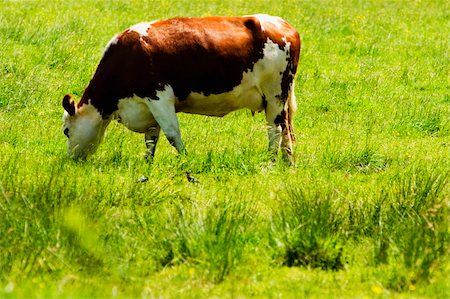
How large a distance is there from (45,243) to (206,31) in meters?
5.21

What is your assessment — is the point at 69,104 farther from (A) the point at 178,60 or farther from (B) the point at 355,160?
(B) the point at 355,160

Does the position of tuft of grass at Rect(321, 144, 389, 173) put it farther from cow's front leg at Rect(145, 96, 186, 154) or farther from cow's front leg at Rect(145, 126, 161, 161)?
cow's front leg at Rect(145, 126, 161, 161)

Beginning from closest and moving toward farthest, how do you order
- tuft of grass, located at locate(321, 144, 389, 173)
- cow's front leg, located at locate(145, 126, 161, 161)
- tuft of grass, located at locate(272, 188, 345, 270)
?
tuft of grass, located at locate(272, 188, 345, 270)
tuft of grass, located at locate(321, 144, 389, 173)
cow's front leg, located at locate(145, 126, 161, 161)

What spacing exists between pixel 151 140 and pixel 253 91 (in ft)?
4.88

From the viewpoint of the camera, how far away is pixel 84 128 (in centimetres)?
1231

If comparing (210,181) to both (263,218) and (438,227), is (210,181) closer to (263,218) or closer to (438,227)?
(263,218)

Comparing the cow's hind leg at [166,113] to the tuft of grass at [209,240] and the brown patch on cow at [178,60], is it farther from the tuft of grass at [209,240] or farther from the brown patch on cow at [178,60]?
the tuft of grass at [209,240]

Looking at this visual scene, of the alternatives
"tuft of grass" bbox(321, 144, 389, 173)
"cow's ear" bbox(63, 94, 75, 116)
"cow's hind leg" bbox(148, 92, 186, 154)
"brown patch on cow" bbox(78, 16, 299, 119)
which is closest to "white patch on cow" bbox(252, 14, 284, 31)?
"brown patch on cow" bbox(78, 16, 299, 119)

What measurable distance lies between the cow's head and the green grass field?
8.5 inches

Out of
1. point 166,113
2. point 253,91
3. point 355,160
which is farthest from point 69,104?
point 355,160

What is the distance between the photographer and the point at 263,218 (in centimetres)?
895

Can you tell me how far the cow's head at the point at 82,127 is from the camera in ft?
40.2

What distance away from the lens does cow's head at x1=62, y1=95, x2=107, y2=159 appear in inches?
483

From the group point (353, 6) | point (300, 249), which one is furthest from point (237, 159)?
point (353, 6)
